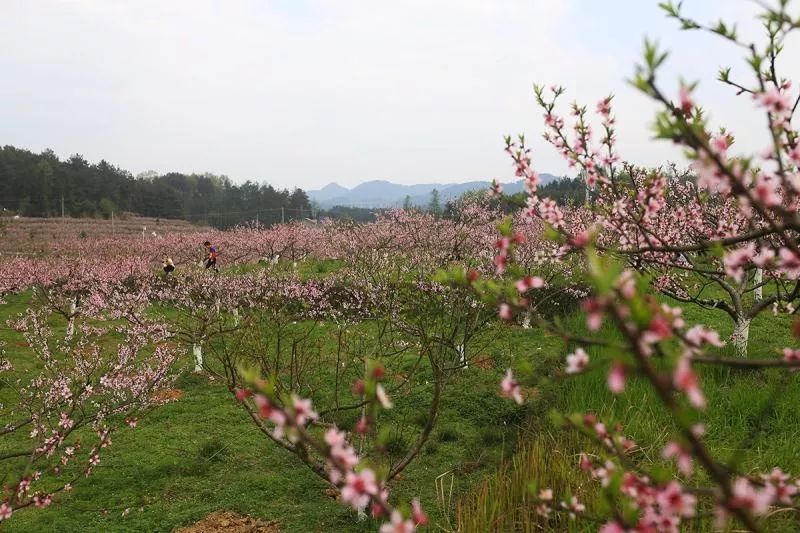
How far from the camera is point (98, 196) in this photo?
5716cm

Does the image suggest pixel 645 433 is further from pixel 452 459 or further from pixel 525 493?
pixel 452 459

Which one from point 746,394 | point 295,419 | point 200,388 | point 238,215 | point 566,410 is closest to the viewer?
point 295,419

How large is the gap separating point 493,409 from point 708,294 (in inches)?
377

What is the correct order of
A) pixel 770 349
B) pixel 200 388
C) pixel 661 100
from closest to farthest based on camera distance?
1. pixel 661 100
2. pixel 770 349
3. pixel 200 388

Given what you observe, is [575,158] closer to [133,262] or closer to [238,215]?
[133,262]

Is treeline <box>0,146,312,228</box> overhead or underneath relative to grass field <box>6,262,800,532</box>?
overhead

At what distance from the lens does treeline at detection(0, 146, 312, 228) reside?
5153 centimetres

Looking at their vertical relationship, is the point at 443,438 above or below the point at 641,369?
below

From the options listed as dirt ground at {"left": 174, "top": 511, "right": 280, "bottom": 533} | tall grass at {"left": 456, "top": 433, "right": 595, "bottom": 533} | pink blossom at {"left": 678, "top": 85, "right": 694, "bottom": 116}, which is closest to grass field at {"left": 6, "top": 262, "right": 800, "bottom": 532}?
tall grass at {"left": 456, "top": 433, "right": 595, "bottom": 533}

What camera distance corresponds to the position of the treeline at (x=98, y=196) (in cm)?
5153

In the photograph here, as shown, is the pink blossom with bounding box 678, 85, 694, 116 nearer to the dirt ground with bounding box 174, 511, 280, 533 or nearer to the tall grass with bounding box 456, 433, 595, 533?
the tall grass with bounding box 456, 433, 595, 533

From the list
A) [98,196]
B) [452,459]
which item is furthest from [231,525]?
[98,196]

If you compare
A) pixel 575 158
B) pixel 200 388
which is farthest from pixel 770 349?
pixel 200 388

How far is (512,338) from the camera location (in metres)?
11.8
